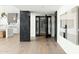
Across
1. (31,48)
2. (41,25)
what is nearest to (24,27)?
(31,48)

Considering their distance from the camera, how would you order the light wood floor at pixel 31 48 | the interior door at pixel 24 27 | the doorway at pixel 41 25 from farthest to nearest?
the doorway at pixel 41 25 < the interior door at pixel 24 27 < the light wood floor at pixel 31 48

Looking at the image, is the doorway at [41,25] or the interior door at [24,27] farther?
the doorway at [41,25]

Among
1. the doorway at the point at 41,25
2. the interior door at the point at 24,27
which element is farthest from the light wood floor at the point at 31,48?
the doorway at the point at 41,25

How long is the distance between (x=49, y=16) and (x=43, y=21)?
0.94 metres

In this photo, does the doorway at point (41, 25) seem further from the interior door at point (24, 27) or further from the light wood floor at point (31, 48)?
the light wood floor at point (31, 48)

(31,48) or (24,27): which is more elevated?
(24,27)

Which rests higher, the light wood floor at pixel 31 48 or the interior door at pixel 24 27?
the interior door at pixel 24 27

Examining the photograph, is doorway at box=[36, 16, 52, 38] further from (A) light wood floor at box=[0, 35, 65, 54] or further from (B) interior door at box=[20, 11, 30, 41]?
(A) light wood floor at box=[0, 35, 65, 54]

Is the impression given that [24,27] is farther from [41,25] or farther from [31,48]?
[41,25]
